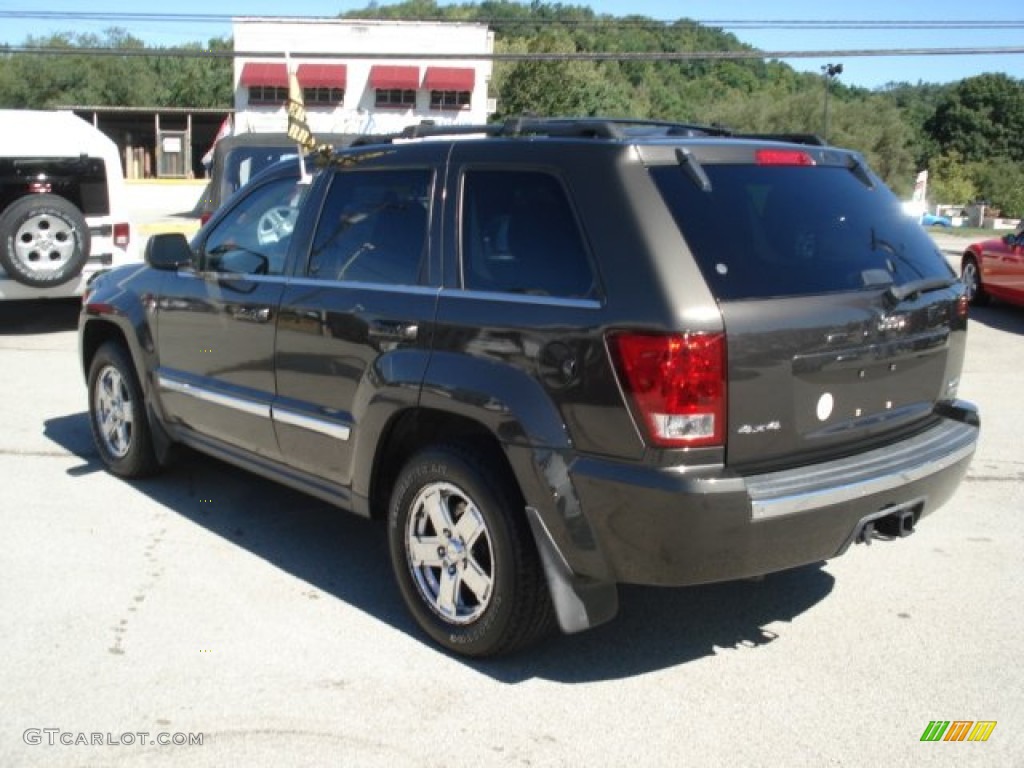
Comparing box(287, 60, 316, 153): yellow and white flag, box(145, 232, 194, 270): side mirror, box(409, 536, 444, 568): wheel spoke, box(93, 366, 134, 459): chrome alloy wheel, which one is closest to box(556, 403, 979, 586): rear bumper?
box(409, 536, 444, 568): wheel spoke

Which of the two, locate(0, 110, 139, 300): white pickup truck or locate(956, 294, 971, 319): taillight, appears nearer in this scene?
locate(956, 294, 971, 319): taillight

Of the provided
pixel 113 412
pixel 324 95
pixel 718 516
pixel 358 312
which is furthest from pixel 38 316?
pixel 324 95

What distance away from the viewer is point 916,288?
3863 millimetres

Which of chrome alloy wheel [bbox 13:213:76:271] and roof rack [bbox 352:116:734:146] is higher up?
roof rack [bbox 352:116:734:146]

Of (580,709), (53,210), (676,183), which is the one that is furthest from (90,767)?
(53,210)

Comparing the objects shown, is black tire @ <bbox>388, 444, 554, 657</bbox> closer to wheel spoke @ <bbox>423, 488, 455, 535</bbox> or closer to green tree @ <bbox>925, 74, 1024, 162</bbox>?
wheel spoke @ <bbox>423, 488, 455, 535</bbox>

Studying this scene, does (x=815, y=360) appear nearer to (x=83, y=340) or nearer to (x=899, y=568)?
(x=899, y=568)

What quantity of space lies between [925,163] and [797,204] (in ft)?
329

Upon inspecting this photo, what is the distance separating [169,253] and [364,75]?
5303 centimetres

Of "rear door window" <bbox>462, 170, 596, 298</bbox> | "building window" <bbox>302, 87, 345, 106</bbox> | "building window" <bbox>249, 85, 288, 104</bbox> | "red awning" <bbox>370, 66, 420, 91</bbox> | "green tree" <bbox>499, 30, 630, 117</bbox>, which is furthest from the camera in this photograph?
"building window" <bbox>302, 87, 345, 106</bbox>

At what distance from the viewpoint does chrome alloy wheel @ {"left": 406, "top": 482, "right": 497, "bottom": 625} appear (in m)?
3.79

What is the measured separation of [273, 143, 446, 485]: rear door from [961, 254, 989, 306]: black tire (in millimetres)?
11831

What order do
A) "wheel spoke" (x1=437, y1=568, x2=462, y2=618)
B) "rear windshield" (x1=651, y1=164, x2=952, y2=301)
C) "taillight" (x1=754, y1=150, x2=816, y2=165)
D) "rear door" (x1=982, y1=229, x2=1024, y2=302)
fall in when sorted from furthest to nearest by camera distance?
"rear door" (x1=982, y1=229, x2=1024, y2=302), "wheel spoke" (x1=437, y1=568, x2=462, y2=618), "taillight" (x1=754, y1=150, x2=816, y2=165), "rear windshield" (x1=651, y1=164, x2=952, y2=301)

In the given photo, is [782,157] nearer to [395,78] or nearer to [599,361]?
[599,361]
